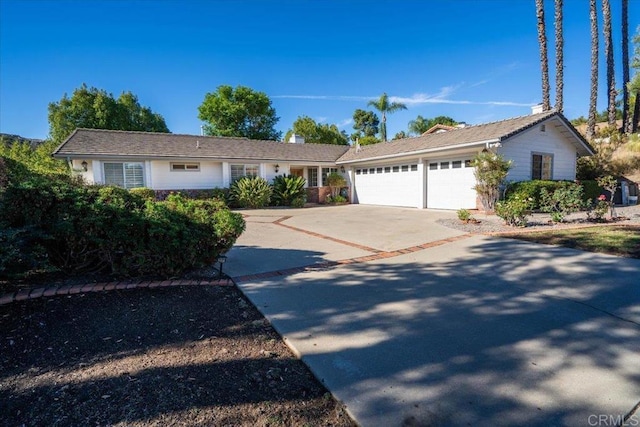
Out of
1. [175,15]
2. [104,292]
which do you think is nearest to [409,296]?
[104,292]

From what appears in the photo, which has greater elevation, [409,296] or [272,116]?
[272,116]

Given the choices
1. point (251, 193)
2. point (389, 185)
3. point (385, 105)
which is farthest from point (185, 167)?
point (385, 105)

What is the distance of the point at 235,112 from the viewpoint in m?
37.3

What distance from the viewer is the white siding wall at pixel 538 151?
12667 millimetres

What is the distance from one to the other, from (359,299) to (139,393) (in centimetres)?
242

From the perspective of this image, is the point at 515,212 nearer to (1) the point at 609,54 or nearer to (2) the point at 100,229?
(2) the point at 100,229

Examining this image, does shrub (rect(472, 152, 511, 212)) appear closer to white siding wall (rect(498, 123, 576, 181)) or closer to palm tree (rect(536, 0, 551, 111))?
white siding wall (rect(498, 123, 576, 181))

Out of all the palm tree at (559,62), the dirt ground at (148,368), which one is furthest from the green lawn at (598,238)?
the palm tree at (559,62)

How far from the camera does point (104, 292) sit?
3.63 meters

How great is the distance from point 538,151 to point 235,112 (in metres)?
32.3

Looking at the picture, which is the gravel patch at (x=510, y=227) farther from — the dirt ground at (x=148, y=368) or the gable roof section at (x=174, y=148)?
the gable roof section at (x=174, y=148)

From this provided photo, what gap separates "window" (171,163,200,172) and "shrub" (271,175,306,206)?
4484 mm

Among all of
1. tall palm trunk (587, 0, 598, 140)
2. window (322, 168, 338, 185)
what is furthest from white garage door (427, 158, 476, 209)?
tall palm trunk (587, 0, 598, 140)

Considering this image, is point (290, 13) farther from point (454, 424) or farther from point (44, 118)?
point (44, 118)
